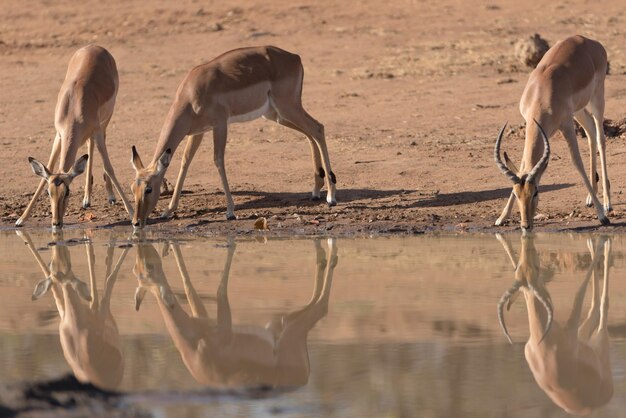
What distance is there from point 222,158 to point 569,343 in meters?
6.71

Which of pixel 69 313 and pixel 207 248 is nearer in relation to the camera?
pixel 69 313

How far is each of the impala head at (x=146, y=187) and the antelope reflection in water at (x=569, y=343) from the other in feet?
12.9

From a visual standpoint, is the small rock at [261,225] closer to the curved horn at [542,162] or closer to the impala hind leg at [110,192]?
the impala hind leg at [110,192]

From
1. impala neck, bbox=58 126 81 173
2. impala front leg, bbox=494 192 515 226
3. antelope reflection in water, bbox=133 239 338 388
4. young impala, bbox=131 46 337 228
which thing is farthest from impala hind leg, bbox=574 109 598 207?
impala neck, bbox=58 126 81 173

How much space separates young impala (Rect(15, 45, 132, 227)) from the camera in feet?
40.3

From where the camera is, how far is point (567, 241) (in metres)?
11.1

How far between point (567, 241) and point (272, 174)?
16.1ft

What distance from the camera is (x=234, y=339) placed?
7156 mm

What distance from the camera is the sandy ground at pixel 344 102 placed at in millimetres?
13398

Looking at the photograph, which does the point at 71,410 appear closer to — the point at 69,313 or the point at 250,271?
the point at 69,313

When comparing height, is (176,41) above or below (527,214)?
below

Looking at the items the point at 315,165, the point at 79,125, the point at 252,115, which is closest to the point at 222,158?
the point at 252,115

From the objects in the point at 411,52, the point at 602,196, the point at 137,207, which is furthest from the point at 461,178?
the point at 411,52

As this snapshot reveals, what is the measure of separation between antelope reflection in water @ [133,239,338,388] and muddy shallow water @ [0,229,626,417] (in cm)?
2
